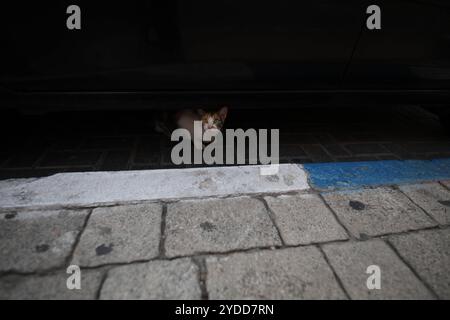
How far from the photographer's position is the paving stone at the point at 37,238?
124 centimetres

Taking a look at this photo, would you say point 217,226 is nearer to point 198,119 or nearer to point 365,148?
point 198,119

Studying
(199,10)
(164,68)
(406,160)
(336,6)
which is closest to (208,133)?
(164,68)

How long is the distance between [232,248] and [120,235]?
0.53 meters

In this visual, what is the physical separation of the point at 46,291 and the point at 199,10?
1476 millimetres

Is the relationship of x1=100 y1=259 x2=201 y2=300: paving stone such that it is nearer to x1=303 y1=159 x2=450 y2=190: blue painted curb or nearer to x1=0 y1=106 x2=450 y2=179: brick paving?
x1=0 y1=106 x2=450 y2=179: brick paving

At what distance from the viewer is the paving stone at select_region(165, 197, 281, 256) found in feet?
4.45

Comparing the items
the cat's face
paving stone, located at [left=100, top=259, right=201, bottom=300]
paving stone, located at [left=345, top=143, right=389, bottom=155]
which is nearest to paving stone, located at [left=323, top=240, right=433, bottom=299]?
paving stone, located at [left=100, top=259, right=201, bottom=300]

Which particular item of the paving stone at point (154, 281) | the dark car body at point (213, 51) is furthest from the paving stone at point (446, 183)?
the paving stone at point (154, 281)

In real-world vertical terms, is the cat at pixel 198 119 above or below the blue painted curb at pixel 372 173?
above

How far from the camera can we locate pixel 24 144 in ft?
6.81

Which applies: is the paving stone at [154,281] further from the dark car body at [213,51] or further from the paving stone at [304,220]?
the dark car body at [213,51]

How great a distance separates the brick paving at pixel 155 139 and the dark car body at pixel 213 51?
1.32 ft
